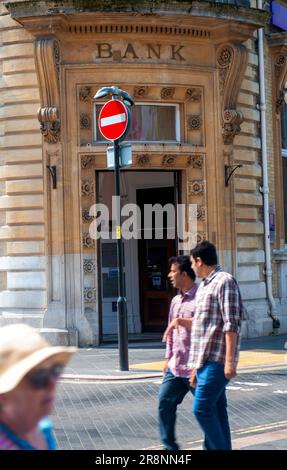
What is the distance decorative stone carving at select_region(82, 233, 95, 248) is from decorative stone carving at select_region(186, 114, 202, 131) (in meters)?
3.25

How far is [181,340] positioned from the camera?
7777 mm

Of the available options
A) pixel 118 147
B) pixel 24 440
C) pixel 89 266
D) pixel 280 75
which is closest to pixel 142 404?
pixel 118 147

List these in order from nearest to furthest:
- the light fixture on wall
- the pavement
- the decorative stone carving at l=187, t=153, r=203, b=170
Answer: the pavement → the decorative stone carving at l=187, t=153, r=203, b=170 → the light fixture on wall

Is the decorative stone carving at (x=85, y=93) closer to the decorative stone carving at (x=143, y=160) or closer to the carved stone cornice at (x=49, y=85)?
the carved stone cornice at (x=49, y=85)

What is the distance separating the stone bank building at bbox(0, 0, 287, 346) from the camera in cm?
1783

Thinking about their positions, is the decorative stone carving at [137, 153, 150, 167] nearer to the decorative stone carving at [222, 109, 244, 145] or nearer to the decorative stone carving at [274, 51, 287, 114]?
the decorative stone carving at [222, 109, 244, 145]

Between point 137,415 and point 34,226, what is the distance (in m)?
8.42

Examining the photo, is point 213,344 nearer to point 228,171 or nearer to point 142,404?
point 142,404

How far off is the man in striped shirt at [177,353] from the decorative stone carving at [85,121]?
10.7m

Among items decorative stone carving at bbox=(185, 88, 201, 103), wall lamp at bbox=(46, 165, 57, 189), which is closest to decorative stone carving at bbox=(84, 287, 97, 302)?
wall lamp at bbox=(46, 165, 57, 189)

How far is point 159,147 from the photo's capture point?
721 inches

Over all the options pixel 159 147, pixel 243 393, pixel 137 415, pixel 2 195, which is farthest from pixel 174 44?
pixel 137 415

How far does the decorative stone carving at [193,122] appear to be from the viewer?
1894cm

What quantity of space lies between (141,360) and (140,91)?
595 centimetres
